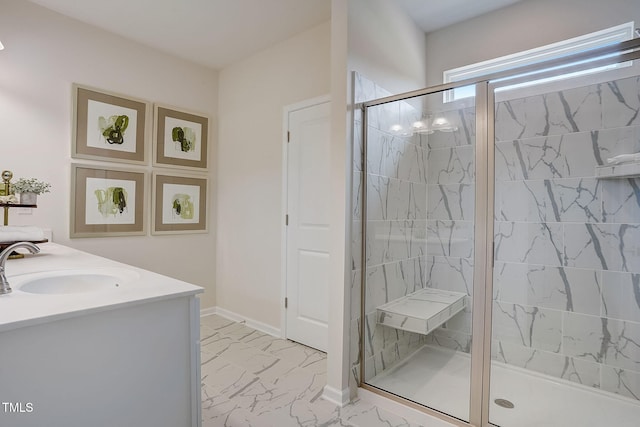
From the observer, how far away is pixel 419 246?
7.93ft

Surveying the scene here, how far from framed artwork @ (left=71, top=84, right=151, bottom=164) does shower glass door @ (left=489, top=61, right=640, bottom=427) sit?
298cm

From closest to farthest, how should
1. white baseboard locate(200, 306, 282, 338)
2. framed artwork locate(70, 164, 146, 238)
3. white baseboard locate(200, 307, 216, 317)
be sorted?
1. framed artwork locate(70, 164, 146, 238)
2. white baseboard locate(200, 306, 282, 338)
3. white baseboard locate(200, 307, 216, 317)

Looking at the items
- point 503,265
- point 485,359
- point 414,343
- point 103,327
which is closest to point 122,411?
point 103,327

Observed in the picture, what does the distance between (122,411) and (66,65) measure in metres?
2.88

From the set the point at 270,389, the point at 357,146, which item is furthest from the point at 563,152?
the point at 270,389

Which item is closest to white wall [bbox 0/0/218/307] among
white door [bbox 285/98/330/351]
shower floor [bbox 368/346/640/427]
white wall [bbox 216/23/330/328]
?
white wall [bbox 216/23/330/328]

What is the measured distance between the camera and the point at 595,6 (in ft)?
7.13

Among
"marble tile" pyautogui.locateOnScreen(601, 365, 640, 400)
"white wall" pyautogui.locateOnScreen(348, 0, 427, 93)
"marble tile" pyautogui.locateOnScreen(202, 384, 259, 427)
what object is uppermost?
A: "white wall" pyautogui.locateOnScreen(348, 0, 427, 93)

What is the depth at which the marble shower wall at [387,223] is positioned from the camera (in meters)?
2.07

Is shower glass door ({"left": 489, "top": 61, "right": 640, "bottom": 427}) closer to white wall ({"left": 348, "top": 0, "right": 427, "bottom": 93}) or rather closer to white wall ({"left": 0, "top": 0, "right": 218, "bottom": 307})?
white wall ({"left": 348, "top": 0, "right": 427, "bottom": 93})

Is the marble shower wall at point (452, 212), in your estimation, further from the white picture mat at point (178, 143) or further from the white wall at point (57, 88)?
the white wall at point (57, 88)

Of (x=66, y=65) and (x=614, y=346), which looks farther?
(x=66, y=65)

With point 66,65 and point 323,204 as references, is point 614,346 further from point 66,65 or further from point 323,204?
point 66,65

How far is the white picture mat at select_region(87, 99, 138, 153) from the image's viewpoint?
279cm
